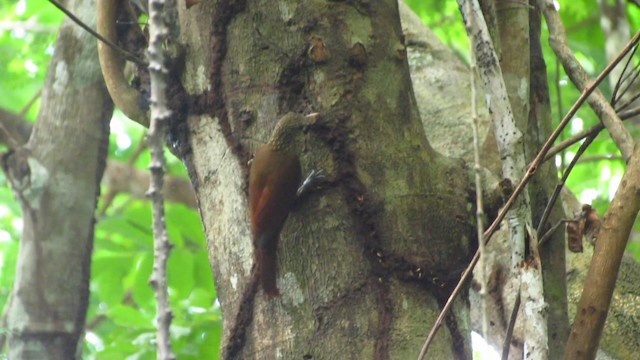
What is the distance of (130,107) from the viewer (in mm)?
2383

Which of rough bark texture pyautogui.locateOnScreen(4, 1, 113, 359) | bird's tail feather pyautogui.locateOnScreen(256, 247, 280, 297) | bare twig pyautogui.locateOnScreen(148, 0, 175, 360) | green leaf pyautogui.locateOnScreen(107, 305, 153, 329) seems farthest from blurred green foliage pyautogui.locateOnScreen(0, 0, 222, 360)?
bare twig pyautogui.locateOnScreen(148, 0, 175, 360)

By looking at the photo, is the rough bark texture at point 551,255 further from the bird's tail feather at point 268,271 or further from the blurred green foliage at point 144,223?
the bird's tail feather at point 268,271

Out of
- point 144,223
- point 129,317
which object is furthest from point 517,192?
point 144,223

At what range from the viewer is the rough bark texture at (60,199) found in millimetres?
3033

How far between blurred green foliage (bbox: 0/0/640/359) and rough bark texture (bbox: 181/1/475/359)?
106cm

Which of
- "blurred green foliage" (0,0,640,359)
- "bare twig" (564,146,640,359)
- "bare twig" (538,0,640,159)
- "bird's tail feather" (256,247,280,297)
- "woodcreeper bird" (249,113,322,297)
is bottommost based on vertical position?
"bare twig" (564,146,640,359)

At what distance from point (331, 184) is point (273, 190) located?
0.45ft

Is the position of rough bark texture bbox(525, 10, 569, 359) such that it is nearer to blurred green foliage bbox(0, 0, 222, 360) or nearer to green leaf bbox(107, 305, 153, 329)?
blurred green foliage bbox(0, 0, 222, 360)

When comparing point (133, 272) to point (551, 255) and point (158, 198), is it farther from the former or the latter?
point (158, 198)

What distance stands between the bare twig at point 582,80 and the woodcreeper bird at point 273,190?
0.67 metres

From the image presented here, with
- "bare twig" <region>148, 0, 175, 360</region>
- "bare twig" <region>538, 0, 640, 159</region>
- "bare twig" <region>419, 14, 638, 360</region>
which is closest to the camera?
"bare twig" <region>148, 0, 175, 360</region>

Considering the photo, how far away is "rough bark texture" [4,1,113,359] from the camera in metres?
3.03

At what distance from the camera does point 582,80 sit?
2203mm

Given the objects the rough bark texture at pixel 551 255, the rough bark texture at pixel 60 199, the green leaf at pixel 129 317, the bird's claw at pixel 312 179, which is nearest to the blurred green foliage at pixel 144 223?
the green leaf at pixel 129 317
